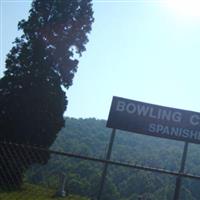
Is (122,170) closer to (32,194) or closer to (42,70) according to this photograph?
(42,70)

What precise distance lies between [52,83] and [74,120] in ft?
200

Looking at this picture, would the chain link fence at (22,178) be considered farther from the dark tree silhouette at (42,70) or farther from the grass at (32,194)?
the dark tree silhouette at (42,70)

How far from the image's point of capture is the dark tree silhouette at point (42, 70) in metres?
23.1

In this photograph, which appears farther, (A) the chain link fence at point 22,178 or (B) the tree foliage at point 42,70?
(B) the tree foliage at point 42,70

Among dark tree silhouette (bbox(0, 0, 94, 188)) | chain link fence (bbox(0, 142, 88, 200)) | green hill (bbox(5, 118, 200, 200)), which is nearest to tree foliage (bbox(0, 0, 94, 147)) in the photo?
dark tree silhouette (bbox(0, 0, 94, 188))

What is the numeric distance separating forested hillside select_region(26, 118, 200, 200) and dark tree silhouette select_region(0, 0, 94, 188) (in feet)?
7.13

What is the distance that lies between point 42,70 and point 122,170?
58.6ft

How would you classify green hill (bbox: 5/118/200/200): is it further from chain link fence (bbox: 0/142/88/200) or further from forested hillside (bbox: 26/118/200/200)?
chain link fence (bbox: 0/142/88/200)

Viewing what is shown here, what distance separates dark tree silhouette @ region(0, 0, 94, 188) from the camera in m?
23.1

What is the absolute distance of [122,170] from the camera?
129 feet

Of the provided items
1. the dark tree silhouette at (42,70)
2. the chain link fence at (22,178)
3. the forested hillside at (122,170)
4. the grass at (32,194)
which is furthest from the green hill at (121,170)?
the grass at (32,194)

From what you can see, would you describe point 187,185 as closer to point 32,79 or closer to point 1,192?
point 32,79

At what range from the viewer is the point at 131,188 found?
39.2 metres

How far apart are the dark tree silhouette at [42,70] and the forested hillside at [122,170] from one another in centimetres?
217
